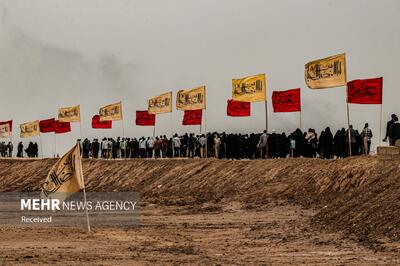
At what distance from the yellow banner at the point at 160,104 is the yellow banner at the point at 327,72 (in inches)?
699

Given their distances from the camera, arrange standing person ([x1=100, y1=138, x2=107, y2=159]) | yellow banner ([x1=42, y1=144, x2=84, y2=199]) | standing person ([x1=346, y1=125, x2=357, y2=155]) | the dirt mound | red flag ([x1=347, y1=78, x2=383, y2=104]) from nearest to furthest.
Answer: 1. yellow banner ([x1=42, y1=144, x2=84, y2=199])
2. the dirt mound
3. red flag ([x1=347, y1=78, x2=383, y2=104])
4. standing person ([x1=346, y1=125, x2=357, y2=155])
5. standing person ([x1=100, y1=138, x2=107, y2=159])

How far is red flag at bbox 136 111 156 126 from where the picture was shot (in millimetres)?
58812

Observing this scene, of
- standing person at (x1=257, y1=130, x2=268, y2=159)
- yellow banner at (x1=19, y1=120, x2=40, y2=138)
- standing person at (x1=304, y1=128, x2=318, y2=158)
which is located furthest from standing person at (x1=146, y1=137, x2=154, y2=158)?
yellow banner at (x1=19, y1=120, x2=40, y2=138)

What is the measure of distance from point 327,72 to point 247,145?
10.6 meters

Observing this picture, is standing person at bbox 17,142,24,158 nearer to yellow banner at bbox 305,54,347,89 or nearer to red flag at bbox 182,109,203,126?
red flag at bbox 182,109,203,126

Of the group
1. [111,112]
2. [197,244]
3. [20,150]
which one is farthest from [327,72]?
[20,150]

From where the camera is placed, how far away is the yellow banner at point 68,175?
2148 centimetres

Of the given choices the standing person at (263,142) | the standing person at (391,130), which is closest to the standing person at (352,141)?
the standing person at (391,130)

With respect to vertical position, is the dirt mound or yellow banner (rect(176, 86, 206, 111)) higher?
yellow banner (rect(176, 86, 206, 111))

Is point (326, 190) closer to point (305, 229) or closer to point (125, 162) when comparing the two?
point (305, 229)

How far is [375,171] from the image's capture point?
101 ft

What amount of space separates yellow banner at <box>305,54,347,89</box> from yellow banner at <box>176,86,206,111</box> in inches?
481

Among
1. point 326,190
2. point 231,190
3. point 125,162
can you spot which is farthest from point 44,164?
point 326,190

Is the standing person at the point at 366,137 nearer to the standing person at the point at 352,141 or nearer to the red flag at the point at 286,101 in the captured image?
the standing person at the point at 352,141
